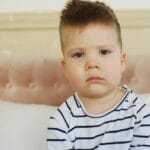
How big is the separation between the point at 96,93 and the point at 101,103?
88 mm

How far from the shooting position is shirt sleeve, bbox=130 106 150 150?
4.48 feet

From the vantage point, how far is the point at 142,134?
4.50 feet

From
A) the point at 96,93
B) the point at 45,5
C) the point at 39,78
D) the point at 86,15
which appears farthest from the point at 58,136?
the point at 45,5

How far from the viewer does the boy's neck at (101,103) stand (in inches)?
56.0

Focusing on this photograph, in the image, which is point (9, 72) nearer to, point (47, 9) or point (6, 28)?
point (6, 28)

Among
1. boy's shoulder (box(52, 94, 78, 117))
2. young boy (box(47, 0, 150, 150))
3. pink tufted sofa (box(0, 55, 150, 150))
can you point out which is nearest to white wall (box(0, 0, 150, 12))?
pink tufted sofa (box(0, 55, 150, 150))

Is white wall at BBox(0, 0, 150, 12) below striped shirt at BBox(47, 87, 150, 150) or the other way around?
the other way around

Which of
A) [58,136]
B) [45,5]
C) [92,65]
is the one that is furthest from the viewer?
[45,5]

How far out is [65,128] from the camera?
4.66 feet

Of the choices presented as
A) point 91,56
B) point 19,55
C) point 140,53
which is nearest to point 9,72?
point 19,55

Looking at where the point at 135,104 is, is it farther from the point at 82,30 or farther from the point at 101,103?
the point at 82,30

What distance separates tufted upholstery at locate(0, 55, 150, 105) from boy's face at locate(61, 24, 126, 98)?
515mm

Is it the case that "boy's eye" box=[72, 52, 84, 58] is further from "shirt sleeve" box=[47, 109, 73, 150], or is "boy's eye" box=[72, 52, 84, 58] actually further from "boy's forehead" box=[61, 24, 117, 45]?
"shirt sleeve" box=[47, 109, 73, 150]

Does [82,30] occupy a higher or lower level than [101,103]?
higher
